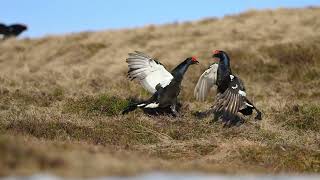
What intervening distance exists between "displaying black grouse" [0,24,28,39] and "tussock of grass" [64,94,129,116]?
20.8m

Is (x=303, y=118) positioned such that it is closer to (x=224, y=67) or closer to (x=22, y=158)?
(x=224, y=67)

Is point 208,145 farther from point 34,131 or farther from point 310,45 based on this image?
point 310,45

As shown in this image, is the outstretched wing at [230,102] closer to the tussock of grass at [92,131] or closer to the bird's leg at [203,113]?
the bird's leg at [203,113]

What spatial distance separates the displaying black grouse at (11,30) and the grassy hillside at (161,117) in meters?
2.93

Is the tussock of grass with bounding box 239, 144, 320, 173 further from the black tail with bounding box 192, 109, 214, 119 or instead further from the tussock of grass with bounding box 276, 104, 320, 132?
the black tail with bounding box 192, 109, 214, 119

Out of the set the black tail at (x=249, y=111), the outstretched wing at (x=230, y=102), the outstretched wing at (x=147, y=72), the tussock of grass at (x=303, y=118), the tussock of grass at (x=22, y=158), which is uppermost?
the tussock of grass at (x=22, y=158)

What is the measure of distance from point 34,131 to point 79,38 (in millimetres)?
19444

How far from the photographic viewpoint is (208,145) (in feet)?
33.0

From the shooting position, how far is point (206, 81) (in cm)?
1375

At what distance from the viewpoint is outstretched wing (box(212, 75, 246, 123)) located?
11.8 metres

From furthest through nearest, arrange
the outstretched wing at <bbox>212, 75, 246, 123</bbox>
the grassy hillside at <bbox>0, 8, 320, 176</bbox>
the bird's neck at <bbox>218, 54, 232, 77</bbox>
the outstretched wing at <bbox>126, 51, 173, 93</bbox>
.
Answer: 1. the outstretched wing at <bbox>126, 51, 173, 93</bbox>
2. the bird's neck at <bbox>218, 54, 232, 77</bbox>
3. the outstretched wing at <bbox>212, 75, 246, 123</bbox>
4. the grassy hillside at <bbox>0, 8, 320, 176</bbox>

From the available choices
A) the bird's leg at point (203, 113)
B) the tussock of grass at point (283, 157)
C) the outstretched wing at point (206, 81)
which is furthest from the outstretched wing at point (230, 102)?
the tussock of grass at point (283, 157)

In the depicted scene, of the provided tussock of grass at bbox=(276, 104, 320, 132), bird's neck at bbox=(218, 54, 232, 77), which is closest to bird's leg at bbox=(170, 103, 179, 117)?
bird's neck at bbox=(218, 54, 232, 77)

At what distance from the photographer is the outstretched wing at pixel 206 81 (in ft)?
43.7
